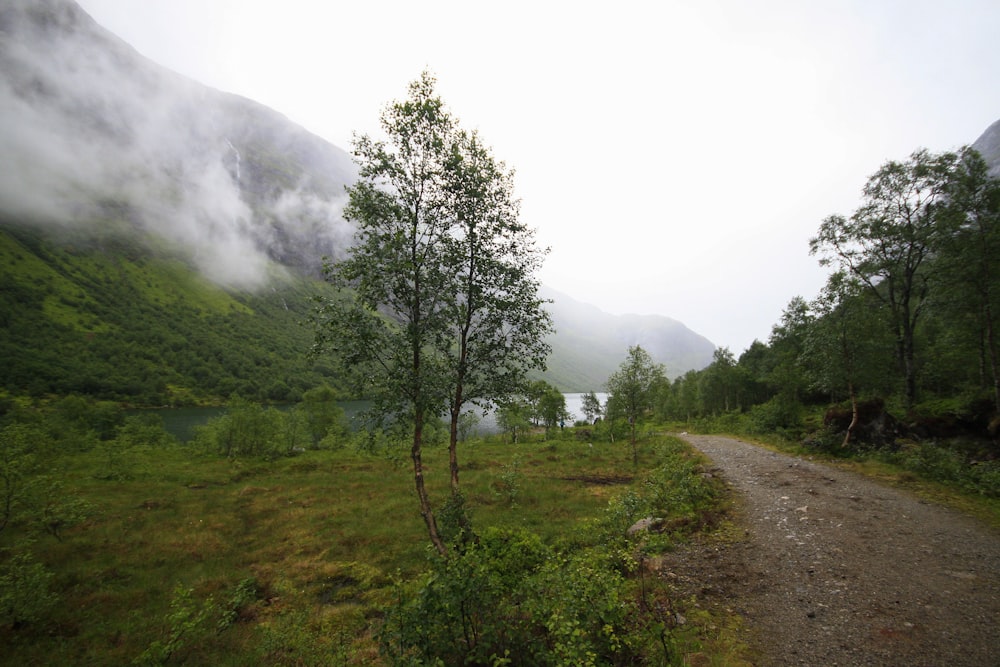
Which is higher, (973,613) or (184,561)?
(973,613)

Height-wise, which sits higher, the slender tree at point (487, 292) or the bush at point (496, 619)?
the slender tree at point (487, 292)

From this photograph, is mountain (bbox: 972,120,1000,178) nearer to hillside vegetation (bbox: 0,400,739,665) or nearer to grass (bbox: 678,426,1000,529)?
grass (bbox: 678,426,1000,529)

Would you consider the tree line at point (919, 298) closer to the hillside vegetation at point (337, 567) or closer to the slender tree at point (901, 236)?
the slender tree at point (901, 236)

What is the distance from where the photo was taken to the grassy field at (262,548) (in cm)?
956

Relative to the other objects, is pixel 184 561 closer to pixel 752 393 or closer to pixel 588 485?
pixel 588 485

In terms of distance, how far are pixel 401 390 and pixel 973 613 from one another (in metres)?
→ 14.1

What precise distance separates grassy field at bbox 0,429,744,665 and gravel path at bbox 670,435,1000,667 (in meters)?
1.51

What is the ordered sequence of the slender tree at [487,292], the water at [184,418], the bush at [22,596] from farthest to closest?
1. the water at [184,418]
2. the slender tree at [487,292]
3. the bush at [22,596]

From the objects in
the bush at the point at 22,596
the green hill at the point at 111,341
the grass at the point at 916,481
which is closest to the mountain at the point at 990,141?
the grass at the point at 916,481

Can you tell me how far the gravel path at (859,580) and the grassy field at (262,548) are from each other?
1.51 meters

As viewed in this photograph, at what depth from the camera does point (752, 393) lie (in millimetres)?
72375

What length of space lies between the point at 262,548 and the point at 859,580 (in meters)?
22.0

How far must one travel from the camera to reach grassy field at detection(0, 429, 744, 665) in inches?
376

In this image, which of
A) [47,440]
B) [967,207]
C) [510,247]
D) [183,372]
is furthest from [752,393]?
[183,372]
